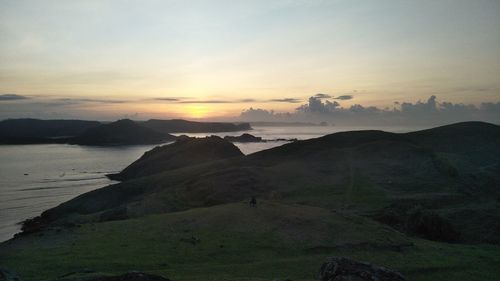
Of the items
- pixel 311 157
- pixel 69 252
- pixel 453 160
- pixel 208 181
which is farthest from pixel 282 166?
pixel 69 252

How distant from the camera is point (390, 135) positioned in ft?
401

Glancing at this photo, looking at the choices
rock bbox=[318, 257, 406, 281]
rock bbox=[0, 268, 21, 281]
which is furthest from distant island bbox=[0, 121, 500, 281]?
rock bbox=[0, 268, 21, 281]

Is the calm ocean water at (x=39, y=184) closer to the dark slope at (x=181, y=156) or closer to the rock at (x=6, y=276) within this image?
the dark slope at (x=181, y=156)

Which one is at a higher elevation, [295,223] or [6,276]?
[6,276]

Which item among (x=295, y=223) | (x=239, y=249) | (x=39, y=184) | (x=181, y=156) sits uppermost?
(x=181, y=156)

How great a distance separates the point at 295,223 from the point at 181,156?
96.5 meters

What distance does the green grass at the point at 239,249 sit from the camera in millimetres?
33000

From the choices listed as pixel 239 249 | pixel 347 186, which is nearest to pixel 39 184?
pixel 347 186

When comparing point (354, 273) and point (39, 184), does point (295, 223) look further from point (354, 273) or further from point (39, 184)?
point (39, 184)

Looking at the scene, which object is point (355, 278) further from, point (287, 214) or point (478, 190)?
point (478, 190)

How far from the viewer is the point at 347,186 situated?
7975cm

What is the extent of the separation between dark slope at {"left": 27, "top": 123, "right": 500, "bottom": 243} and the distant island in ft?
1.01

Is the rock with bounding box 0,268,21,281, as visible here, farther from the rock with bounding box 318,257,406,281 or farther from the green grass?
the rock with bounding box 318,257,406,281

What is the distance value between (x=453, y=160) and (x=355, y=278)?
9188cm
